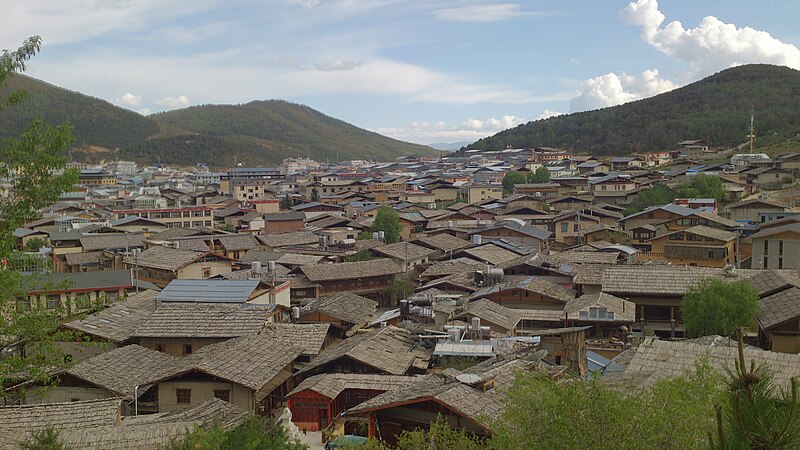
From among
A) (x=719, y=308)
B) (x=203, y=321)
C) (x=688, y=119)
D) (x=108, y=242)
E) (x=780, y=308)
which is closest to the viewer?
(x=719, y=308)

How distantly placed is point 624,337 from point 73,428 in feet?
48.0

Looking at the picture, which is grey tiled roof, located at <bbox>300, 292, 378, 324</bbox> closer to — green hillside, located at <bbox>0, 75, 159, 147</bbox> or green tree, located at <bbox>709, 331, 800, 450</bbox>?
green tree, located at <bbox>709, 331, 800, 450</bbox>

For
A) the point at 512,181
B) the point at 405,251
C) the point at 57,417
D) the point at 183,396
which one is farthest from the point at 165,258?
the point at 512,181

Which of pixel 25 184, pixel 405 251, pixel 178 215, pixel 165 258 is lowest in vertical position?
pixel 405 251

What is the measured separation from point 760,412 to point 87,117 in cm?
14249

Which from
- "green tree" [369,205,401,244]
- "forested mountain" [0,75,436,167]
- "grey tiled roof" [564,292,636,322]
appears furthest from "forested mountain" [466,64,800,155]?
"grey tiled roof" [564,292,636,322]

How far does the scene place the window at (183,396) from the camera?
1509cm

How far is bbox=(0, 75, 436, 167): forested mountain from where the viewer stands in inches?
4611

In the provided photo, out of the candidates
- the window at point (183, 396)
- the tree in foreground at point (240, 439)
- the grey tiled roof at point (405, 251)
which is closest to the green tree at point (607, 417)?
the tree in foreground at point (240, 439)

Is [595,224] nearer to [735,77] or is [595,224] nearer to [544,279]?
[544,279]

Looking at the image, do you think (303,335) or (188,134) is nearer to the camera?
(303,335)

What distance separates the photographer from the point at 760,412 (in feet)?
9.75

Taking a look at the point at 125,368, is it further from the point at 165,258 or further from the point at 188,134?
the point at 188,134

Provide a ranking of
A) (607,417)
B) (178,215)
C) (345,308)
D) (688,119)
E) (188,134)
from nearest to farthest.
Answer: (607,417), (345,308), (178,215), (688,119), (188,134)
